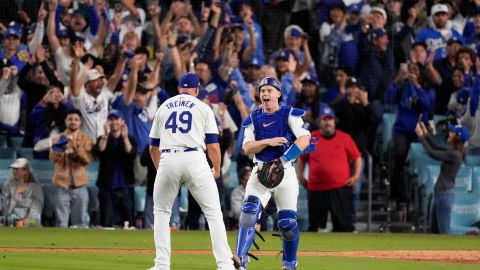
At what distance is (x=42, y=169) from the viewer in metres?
18.8

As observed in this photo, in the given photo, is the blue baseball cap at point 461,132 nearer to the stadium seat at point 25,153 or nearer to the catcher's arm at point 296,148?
the stadium seat at point 25,153

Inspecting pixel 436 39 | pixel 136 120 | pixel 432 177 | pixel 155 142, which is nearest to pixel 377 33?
pixel 436 39

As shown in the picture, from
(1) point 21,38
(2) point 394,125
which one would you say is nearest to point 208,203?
(2) point 394,125

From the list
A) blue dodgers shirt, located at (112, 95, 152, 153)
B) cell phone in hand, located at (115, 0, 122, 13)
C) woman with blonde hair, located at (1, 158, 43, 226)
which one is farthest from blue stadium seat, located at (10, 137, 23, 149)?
cell phone in hand, located at (115, 0, 122, 13)

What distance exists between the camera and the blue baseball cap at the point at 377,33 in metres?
20.2

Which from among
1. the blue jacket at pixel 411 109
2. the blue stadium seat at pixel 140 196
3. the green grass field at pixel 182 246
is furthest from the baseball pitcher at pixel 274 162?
the blue jacket at pixel 411 109

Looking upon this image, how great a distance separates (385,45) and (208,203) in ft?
36.1

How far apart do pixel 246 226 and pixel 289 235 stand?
43 cm

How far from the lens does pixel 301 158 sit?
18.4 m

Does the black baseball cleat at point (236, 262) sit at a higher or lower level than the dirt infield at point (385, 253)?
higher

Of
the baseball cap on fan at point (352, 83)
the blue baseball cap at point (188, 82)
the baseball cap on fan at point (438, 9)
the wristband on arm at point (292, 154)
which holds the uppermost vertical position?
the baseball cap on fan at point (438, 9)

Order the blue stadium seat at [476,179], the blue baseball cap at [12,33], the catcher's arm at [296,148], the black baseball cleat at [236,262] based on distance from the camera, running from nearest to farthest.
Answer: the black baseball cleat at [236,262], the catcher's arm at [296,148], the blue stadium seat at [476,179], the blue baseball cap at [12,33]

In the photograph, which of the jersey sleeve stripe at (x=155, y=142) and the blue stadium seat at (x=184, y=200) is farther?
the blue stadium seat at (x=184, y=200)

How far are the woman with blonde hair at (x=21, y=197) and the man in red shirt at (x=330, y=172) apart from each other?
14.4 ft
